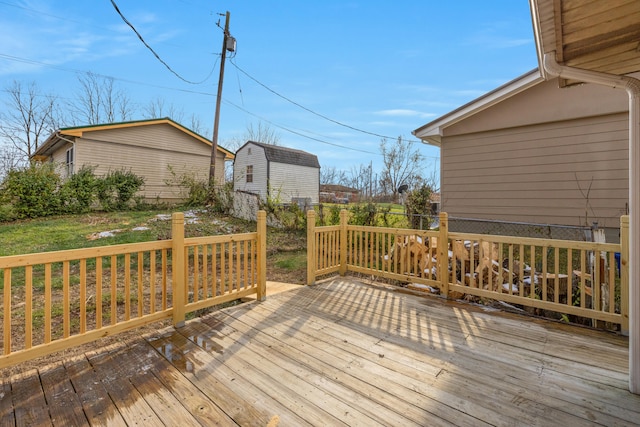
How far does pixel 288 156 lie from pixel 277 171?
1387 mm

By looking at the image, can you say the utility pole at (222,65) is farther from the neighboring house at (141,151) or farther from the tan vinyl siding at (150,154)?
the tan vinyl siding at (150,154)

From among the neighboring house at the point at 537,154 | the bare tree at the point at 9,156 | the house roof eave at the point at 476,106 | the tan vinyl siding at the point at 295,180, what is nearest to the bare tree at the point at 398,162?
the tan vinyl siding at the point at 295,180

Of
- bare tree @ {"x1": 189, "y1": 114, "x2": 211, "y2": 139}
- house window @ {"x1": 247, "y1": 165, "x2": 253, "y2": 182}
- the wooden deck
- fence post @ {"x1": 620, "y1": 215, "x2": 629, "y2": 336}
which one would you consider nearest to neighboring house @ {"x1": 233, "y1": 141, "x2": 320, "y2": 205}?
house window @ {"x1": 247, "y1": 165, "x2": 253, "y2": 182}

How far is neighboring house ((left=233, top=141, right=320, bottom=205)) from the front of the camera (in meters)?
16.5

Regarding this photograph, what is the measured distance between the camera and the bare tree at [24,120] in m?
17.3

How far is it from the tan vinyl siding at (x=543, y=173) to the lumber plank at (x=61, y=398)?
717 centimetres

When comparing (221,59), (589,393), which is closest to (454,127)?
(589,393)

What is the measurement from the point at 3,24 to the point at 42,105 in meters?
12.4

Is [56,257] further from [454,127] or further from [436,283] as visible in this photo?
[454,127]

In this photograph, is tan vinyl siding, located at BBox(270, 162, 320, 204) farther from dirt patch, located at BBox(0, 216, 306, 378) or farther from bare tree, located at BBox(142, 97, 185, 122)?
bare tree, located at BBox(142, 97, 185, 122)

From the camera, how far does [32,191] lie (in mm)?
9273

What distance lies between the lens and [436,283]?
3939 millimetres

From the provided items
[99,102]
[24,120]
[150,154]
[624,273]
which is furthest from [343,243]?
[24,120]

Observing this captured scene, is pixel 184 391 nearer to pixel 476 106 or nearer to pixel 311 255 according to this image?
pixel 311 255
